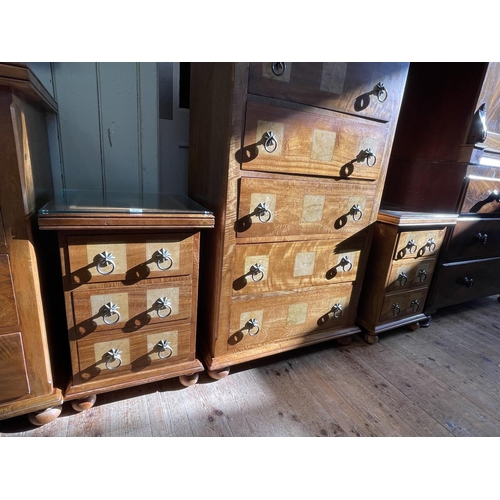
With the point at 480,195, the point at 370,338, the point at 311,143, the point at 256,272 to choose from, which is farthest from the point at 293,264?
the point at 480,195

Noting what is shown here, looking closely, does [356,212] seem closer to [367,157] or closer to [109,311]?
[367,157]

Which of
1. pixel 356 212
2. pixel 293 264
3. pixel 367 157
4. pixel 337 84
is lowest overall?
pixel 293 264

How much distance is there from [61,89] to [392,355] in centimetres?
167

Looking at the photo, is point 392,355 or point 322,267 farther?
point 392,355

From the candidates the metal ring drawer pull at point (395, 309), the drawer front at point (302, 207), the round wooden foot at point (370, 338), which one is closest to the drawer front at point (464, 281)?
the metal ring drawer pull at point (395, 309)

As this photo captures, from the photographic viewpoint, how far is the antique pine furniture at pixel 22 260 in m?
0.62

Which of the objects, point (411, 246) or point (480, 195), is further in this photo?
point (480, 195)

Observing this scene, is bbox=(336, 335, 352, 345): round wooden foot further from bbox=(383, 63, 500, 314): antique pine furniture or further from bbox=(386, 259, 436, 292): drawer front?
bbox=(383, 63, 500, 314): antique pine furniture

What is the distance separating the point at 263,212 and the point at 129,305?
48 centimetres

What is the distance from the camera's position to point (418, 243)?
128 cm

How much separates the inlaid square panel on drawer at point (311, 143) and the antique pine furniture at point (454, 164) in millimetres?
537
